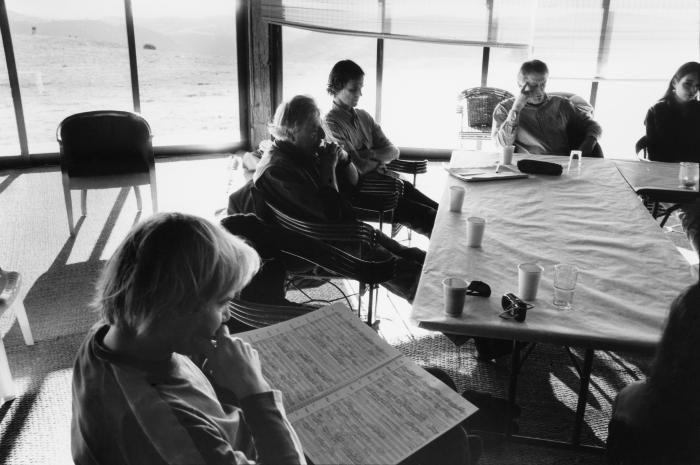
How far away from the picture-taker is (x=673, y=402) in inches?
46.6

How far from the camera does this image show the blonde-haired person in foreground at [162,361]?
2.63ft

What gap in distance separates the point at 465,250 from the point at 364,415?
1.02 meters

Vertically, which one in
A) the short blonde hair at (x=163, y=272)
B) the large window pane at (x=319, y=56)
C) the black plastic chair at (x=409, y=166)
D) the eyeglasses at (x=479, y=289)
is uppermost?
the large window pane at (x=319, y=56)

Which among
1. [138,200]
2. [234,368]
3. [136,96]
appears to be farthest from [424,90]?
[234,368]

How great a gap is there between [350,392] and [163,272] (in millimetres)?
485

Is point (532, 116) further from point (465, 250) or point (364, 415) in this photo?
point (364, 415)

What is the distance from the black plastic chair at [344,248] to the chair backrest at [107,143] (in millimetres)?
1976

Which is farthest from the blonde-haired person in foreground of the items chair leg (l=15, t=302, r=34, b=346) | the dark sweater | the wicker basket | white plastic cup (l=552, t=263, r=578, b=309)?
the wicker basket

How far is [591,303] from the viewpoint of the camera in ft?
5.34

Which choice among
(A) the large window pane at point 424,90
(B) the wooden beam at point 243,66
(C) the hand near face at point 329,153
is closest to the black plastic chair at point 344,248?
(C) the hand near face at point 329,153

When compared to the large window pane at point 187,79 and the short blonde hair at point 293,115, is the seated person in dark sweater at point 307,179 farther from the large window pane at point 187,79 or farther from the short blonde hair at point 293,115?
the large window pane at point 187,79

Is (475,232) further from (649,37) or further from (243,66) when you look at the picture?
(649,37)

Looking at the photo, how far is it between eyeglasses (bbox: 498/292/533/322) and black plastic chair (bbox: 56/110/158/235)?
304cm

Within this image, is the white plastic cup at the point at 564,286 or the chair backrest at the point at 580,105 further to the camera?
the chair backrest at the point at 580,105
